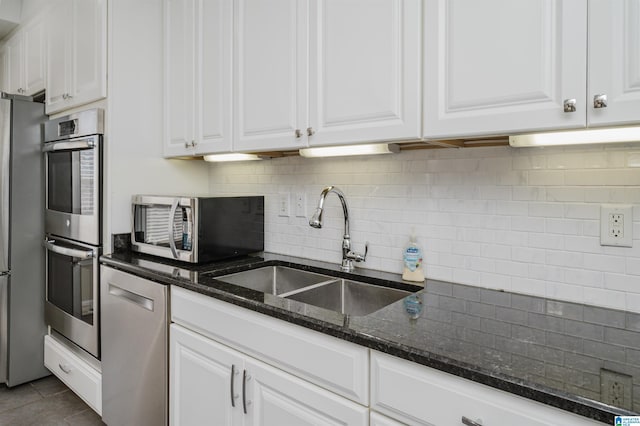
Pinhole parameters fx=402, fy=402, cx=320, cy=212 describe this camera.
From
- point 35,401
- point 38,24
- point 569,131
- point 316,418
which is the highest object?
point 38,24

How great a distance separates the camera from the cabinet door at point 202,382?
1412mm

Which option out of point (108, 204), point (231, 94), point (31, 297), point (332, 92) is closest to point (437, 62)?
point (332, 92)

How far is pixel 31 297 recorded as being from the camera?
8.63 feet

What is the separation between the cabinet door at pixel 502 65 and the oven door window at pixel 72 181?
1818 mm

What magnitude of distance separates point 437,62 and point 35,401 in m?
2.94

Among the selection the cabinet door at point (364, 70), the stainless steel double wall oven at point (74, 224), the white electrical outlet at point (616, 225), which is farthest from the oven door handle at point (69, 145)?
the white electrical outlet at point (616, 225)

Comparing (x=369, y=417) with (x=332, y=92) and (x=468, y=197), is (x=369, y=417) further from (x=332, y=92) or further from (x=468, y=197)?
(x=332, y=92)

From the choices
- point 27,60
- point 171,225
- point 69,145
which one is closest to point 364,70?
point 171,225

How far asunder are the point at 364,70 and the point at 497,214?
27.7 inches

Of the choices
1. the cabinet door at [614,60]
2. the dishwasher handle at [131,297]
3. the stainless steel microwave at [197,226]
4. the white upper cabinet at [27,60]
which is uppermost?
the white upper cabinet at [27,60]

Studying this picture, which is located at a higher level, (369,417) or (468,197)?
(468,197)

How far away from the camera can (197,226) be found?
6.09 ft

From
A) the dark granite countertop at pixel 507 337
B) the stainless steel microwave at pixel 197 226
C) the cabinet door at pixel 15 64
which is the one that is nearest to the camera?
the dark granite countertop at pixel 507 337

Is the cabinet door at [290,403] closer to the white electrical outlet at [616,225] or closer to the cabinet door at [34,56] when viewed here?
the white electrical outlet at [616,225]
